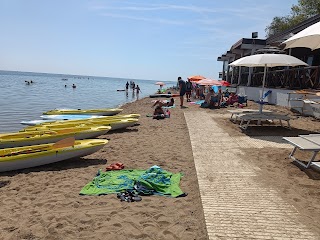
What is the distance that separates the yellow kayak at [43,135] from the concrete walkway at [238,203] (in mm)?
3998

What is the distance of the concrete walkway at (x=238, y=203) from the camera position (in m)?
3.55

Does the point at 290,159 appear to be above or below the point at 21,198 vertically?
above

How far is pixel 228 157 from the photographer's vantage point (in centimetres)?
668

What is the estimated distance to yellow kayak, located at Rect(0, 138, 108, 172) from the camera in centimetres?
676

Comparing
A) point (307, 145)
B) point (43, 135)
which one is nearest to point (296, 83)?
point (307, 145)

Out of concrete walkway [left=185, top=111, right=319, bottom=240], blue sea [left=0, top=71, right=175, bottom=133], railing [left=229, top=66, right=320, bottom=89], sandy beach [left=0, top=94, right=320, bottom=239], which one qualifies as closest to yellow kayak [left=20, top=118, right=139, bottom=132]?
sandy beach [left=0, top=94, right=320, bottom=239]

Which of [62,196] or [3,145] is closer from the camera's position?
[62,196]

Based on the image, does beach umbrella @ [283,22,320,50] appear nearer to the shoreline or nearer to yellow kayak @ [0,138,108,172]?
the shoreline

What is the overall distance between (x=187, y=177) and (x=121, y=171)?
146 cm

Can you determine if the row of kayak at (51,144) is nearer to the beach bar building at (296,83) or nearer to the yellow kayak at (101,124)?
the yellow kayak at (101,124)

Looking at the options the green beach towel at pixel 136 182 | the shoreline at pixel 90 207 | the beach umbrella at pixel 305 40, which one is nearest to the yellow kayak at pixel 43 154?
the shoreline at pixel 90 207

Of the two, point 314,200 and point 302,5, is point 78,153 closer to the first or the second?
point 314,200

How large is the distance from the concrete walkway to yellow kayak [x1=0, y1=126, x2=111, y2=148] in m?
4.00

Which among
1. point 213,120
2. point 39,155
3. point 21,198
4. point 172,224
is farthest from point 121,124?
point 172,224
